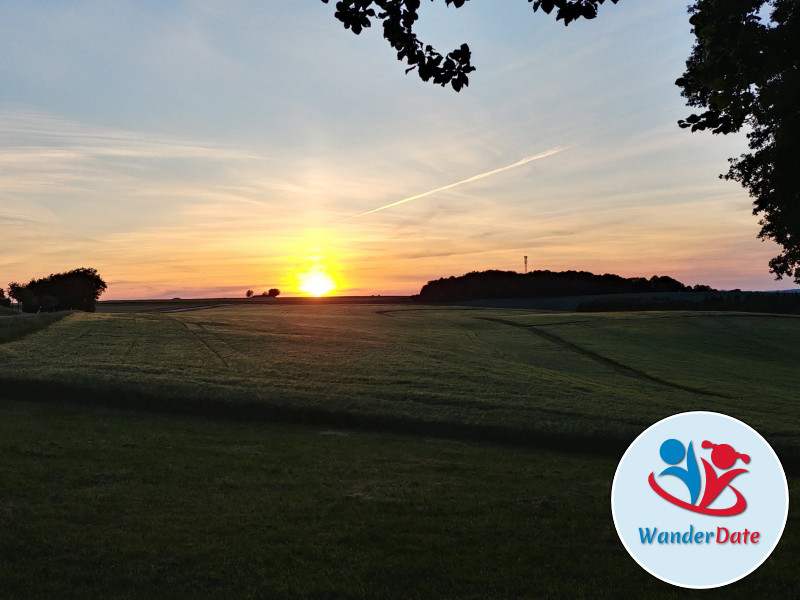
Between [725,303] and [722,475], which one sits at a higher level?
[725,303]

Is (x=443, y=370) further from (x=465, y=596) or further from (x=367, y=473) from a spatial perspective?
(x=465, y=596)

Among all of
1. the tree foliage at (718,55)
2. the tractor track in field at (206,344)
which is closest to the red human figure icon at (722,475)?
the tree foliage at (718,55)

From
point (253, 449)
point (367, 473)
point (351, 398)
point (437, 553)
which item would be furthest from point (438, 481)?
point (351, 398)

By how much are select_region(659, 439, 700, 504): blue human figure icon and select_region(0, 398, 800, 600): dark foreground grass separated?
133cm

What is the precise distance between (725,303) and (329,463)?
6462 centimetres

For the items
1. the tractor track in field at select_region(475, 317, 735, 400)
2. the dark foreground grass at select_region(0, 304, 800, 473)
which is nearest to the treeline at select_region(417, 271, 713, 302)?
the tractor track in field at select_region(475, 317, 735, 400)

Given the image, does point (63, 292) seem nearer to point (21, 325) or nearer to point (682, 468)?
point (21, 325)

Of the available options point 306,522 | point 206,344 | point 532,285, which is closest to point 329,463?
point 306,522

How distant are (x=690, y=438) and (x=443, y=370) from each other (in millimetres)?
16356

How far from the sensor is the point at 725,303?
68.4m

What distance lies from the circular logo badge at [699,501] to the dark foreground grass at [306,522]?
0.98 feet

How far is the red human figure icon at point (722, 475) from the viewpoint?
9289 mm

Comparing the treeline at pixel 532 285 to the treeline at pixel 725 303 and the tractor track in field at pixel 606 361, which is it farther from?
the tractor track in field at pixel 606 361

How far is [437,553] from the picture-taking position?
372 inches
